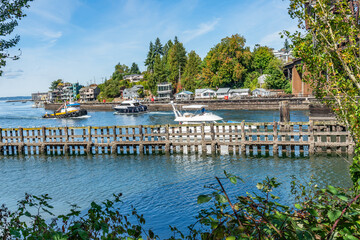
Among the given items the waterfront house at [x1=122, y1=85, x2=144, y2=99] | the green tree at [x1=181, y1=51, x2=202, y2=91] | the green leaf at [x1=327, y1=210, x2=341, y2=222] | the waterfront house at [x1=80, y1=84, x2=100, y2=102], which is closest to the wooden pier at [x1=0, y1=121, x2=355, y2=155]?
the green leaf at [x1=327, y1=210, x2=341, y2=222]

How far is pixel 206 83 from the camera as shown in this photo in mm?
112625

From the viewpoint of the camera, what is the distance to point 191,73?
4771 inches

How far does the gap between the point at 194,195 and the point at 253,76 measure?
98364 millimetres

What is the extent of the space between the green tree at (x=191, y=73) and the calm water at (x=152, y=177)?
309 ft

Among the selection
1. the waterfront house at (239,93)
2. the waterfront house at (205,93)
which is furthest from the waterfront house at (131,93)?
the waterfront house at (239,93)

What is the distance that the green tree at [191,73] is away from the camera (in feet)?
391

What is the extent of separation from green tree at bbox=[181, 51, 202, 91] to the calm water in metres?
94.2

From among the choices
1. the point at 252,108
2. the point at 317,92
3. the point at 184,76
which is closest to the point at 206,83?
the point at 184,76

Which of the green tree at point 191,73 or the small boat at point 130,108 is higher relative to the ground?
the green tree at point 191,73

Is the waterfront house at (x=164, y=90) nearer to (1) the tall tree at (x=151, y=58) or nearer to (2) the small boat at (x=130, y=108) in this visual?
(2) the small boat at (x=130, y=108)

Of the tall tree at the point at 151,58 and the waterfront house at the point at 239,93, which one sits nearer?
the waterfront house at the point at 239,93

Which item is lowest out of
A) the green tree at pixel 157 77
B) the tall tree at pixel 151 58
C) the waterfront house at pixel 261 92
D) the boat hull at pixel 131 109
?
the boat hull at pixel 131 109

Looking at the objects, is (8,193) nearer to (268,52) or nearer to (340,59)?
(340,59)

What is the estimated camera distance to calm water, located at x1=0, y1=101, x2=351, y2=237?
15173mm
